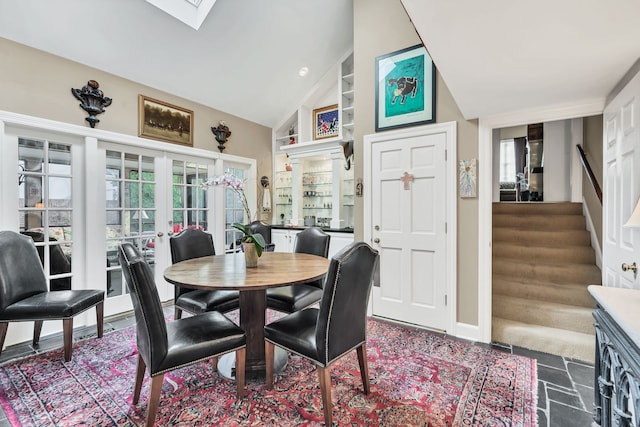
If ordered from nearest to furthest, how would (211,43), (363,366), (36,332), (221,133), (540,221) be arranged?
(363,366), (36,332), (211,43), (540,221), (221,133)

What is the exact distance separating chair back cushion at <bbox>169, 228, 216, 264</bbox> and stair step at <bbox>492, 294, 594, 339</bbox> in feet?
10.1

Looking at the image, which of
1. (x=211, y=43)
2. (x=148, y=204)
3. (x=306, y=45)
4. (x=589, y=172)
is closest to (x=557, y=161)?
(x=589, y=172)

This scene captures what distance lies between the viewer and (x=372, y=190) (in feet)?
10.8

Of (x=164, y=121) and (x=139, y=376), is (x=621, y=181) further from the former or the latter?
(x=164, y=121)

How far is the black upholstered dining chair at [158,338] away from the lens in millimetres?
1499

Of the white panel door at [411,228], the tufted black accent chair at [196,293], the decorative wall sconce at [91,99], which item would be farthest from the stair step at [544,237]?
the decorative wall sconce at [91,99]

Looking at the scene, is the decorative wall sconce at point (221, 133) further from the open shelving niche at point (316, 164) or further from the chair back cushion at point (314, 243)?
the chair back cushion at point (314, 243)

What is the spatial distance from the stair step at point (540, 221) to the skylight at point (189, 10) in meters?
4.44

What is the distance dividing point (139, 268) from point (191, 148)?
2884 millimetres

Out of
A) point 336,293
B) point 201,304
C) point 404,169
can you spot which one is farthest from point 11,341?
point 404,169

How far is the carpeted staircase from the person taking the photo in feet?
8.72

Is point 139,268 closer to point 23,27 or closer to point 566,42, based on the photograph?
point 566,42

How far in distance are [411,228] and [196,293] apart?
213 centimetres

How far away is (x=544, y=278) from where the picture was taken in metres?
3.34
